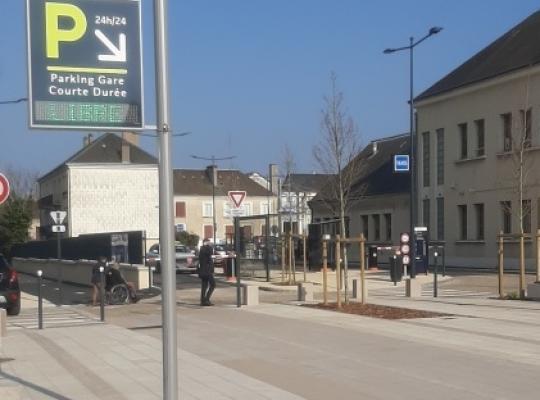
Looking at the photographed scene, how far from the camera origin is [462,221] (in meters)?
43.9

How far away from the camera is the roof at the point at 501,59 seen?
3938 centimetres

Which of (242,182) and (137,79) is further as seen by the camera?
(242,182)

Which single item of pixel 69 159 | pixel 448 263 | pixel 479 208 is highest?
pixel 69 159

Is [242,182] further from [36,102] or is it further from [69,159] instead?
[36,102]

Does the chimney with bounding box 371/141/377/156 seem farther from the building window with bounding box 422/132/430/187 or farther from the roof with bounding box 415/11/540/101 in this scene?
the building window with bounding box 422/132/430/187

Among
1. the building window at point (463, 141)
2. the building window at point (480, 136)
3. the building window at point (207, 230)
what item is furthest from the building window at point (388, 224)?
the building window at point (207, 230)

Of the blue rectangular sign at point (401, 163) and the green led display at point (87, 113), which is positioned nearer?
the green led display at point (87, 113)

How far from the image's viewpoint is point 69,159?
253 ft

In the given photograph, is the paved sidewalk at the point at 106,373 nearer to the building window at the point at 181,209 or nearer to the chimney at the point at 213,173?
the chimney at the point at 213,173

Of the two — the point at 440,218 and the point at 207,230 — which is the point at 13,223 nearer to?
the point at 440,218

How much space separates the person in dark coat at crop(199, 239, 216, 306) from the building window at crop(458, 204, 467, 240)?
25.1 meters

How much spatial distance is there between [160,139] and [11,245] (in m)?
58.3

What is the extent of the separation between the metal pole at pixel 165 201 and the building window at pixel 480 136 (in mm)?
37230

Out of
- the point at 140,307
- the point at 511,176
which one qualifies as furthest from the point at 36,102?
the point at 511,176
